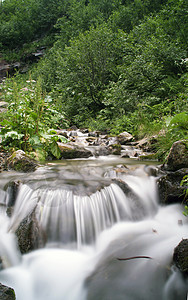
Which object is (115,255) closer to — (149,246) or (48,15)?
(149,246)

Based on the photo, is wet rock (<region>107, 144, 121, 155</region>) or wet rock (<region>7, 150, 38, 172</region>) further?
wet rock (<region>107, 144, 121, 155</region>)

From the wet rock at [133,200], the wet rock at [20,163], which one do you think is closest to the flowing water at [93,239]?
the wet rock at [133,200]

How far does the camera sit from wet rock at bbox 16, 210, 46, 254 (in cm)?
219

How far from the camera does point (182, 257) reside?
5.93 feet

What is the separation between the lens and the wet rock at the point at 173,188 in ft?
9.05

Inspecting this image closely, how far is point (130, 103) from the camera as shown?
8.91 m

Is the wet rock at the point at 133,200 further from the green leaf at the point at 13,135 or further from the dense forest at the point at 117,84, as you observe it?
the green leaf at the point at 13,135

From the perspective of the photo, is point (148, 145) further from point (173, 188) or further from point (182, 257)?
point (182, 257)

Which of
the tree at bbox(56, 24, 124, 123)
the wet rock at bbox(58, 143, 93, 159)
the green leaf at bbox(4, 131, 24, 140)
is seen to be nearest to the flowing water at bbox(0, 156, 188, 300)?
the green leaf at bbox(4, 131, 24, 140)

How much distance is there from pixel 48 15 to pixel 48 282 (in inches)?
1209

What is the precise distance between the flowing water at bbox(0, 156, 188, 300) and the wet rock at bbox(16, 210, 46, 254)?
52 millimetres

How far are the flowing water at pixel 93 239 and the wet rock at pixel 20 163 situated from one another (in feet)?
1.18

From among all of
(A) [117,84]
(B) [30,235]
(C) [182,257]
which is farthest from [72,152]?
(A) [117,84]

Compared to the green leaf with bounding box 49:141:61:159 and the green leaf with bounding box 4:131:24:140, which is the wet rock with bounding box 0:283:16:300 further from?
the green leaf with bounding box 49:141:61:159
